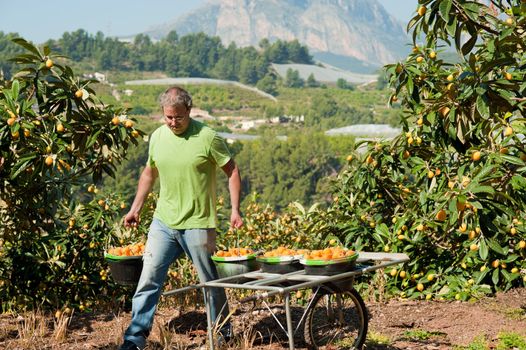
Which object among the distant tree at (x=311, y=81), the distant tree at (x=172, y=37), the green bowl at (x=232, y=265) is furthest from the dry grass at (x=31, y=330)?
the distant tree at (x=172, y=37)

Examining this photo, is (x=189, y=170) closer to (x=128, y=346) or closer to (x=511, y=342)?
(x=128, y=346)

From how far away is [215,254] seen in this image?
11.7ft

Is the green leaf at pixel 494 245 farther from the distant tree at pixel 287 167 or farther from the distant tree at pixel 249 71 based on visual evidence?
the distant tree at pixel 249 71

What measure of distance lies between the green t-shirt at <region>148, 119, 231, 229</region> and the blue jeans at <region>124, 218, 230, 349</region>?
0.06 meters

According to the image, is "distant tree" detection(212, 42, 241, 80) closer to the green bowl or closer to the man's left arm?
the man's left arm

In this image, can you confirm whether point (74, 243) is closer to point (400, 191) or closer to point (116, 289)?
point (116, 289)

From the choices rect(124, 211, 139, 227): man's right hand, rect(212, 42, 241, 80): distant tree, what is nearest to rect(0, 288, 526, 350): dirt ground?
rect(124, 211, 139, 227): man's right hand

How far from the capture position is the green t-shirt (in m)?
3.50

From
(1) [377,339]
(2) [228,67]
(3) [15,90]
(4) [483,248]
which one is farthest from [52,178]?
(2) [228,67]

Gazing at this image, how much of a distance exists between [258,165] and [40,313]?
76483 mm

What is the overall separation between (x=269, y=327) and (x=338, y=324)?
42 centimetres

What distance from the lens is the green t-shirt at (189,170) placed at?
3.50 m

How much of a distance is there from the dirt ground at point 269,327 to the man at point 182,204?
→ 0.64ft

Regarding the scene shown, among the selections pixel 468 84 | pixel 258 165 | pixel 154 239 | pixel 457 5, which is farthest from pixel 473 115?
pixel 258 165
